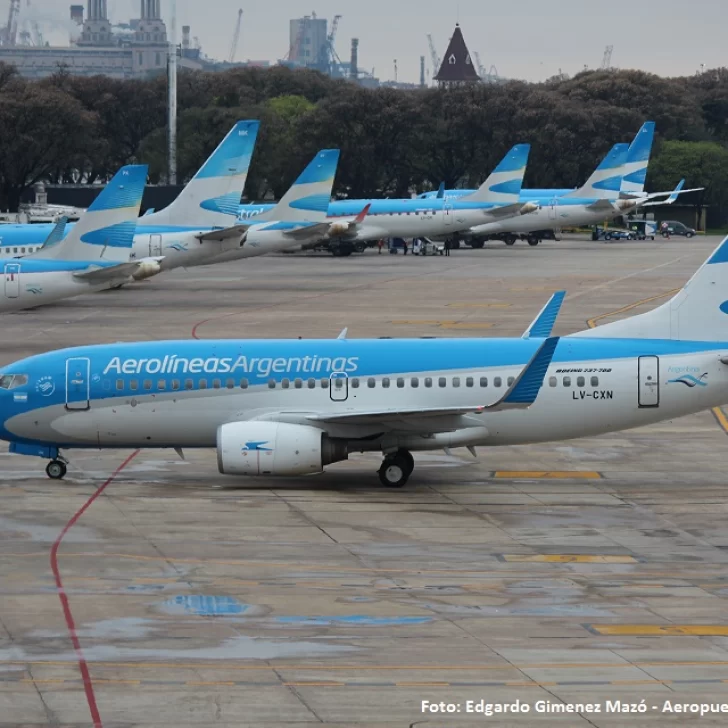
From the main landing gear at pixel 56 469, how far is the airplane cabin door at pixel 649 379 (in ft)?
48.0

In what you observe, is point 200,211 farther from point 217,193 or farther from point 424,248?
point 424,248

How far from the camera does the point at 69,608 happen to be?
2441cm

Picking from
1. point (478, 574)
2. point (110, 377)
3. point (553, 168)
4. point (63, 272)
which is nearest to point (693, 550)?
point (478, 574)

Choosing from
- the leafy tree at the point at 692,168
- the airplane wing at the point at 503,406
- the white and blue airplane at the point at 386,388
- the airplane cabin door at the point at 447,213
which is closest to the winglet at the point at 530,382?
the airplane wing at the point at 503,406

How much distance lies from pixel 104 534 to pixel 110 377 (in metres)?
6.42

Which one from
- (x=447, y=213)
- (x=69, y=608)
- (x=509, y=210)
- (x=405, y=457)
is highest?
(x=509, y=210)

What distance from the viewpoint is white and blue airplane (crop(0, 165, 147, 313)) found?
65562 millimetres

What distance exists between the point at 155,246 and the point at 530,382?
170 feet

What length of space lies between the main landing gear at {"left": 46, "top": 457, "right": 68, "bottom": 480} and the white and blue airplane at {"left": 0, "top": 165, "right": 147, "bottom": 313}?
3047 centimetres

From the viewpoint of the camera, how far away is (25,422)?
35.6m

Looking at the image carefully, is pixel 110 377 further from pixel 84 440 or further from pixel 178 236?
pixel 178 236

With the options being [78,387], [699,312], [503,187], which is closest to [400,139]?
[503,187]

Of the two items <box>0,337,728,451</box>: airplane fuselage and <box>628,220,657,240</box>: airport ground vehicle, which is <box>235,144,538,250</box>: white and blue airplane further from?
<box>0,337,728,451</box>: airplane fuselage

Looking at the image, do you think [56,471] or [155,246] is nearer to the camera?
[56,471]
